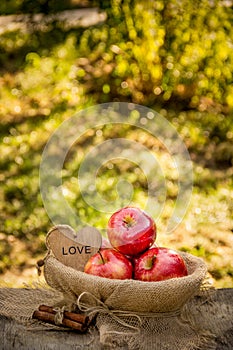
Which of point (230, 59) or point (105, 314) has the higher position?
point (105, 314)

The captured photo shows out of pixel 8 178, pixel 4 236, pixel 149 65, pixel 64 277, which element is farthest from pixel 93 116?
pixel 64 277

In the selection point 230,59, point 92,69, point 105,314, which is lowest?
point 92,69

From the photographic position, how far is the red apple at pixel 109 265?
2.17 m

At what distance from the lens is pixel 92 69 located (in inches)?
241

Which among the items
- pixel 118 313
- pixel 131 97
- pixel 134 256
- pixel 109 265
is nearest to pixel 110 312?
pixel 118 313

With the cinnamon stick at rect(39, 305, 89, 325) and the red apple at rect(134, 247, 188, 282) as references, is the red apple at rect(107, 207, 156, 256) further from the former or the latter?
the cinnamon stick at rect(39, 305, 89, 325)

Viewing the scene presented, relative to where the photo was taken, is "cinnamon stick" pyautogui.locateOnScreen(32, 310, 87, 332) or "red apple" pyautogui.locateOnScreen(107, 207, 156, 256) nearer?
"cinnamon stick" pyautogui.locateOnScreen(32, 310, 87, 332)

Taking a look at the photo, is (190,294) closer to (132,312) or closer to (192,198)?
(132,312)

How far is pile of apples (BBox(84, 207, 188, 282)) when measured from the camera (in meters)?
2.16

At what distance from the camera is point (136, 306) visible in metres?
2.09

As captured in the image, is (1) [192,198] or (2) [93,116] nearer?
(1) [192,198]

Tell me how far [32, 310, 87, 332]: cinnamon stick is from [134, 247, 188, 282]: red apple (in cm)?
26

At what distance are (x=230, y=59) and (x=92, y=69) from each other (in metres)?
1.36

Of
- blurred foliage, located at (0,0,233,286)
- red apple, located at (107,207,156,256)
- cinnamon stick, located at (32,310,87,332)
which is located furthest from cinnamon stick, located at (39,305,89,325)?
blurred foliage, located at (0,0,233,286)
